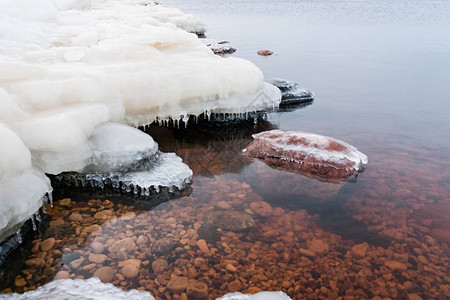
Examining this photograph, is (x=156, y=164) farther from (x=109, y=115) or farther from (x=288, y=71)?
(x=288, y=71)

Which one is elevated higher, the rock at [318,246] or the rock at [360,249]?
Result: the rock at [360,249]

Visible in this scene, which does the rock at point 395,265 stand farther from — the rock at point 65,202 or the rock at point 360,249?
the rock at point 65,202

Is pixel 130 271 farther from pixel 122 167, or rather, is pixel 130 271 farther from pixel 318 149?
pixel 318 149

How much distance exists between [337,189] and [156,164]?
2.38 m

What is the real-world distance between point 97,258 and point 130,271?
0.38 m

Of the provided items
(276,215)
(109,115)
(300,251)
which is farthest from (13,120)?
(300,251)

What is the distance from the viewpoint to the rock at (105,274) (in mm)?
3117

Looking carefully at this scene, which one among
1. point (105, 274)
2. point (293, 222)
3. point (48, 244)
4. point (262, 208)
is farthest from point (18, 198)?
point (293, 222)

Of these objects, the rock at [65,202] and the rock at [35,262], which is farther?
the rock at [65,202]

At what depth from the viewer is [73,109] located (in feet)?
14.3

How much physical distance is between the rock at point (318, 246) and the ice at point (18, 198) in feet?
8.84

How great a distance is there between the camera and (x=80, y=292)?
9.34 feet

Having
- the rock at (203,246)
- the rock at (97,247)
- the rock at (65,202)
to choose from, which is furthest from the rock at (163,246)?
the rock at (65,202)

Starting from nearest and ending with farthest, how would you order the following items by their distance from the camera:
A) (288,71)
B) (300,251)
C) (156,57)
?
(300,251), (156,57), (288,71)
